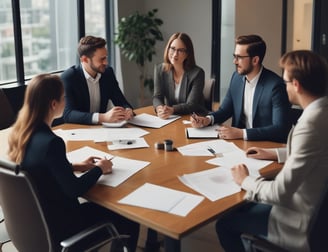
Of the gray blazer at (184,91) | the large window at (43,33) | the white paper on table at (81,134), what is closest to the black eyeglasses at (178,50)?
the gray blazer at (184,91)

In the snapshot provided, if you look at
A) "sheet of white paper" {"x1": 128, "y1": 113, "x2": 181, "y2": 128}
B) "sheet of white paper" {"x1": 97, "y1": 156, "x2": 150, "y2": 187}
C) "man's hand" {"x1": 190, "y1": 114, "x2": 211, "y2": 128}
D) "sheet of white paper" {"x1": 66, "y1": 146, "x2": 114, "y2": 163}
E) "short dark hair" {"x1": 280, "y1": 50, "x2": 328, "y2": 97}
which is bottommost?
"sheet of white paper" {"x1": 97, "y1": 156, "x2": 150, "y2": 187}

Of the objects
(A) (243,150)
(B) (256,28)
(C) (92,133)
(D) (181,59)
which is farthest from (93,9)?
(A) (243,150)

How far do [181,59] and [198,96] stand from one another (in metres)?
0.31

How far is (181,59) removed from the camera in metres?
3.83

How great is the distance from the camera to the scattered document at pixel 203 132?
3111 millimetres

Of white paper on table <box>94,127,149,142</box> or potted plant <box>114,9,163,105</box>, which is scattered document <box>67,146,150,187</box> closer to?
white paper on table <box>94,127,149,142</box>

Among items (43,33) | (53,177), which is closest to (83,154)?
(53,177)

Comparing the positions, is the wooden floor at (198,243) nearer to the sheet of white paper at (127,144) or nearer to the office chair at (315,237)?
the sheet of white paper at (127,144)

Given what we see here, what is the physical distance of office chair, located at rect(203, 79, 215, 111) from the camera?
3977 mm

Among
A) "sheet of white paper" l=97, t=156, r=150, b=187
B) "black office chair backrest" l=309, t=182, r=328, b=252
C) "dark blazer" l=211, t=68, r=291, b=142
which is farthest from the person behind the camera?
"dark blazer" l=211, t=68, r=291, b=142

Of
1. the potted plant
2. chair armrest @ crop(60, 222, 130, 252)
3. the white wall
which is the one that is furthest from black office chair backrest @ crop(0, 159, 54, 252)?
the white wall

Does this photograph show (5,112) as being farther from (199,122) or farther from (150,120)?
(199,122)

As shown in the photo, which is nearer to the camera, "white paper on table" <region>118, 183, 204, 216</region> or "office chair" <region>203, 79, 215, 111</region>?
"white paper on table" <region>118, 183, 204, 216</region>

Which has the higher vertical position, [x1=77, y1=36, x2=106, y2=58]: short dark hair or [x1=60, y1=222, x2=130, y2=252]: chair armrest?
[x1=77, y1=36, x2=106, y2=58]: short dark hair
